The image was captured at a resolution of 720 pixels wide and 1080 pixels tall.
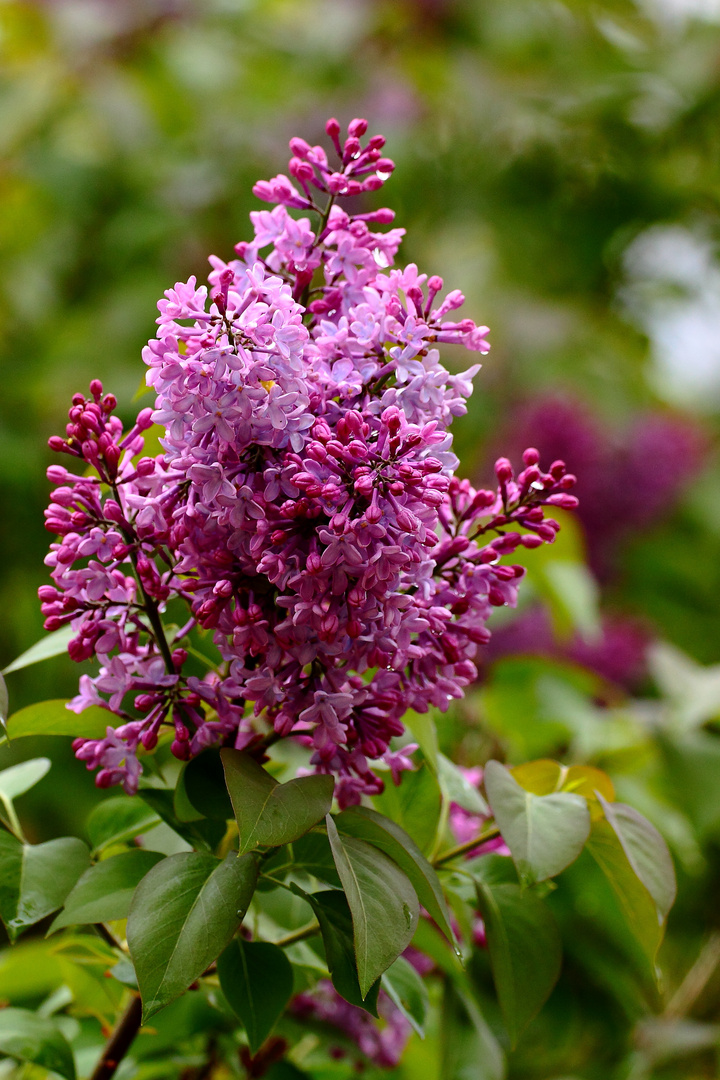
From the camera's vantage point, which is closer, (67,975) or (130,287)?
(67,975)

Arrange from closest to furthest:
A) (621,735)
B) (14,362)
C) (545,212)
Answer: (621,735) → (14,362) → (545,212)

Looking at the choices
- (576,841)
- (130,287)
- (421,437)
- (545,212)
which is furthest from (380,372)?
(545,212)

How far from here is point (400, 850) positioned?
13.7 inches

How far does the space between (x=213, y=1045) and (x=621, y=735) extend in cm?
44

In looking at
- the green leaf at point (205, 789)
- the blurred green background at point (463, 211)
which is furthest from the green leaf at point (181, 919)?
the blurred green background at point (463, 211)

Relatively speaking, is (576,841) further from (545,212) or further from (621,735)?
(545,212)

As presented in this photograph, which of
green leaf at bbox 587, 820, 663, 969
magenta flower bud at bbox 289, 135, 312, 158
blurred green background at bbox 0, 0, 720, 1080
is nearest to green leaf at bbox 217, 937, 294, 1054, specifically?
green leaf at bbox 587, 820, 663, 969

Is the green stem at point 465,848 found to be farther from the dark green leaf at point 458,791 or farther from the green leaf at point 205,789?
the green leaf at point 205,789

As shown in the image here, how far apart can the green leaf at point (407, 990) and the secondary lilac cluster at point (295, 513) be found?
0.08m

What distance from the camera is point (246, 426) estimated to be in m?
0.32

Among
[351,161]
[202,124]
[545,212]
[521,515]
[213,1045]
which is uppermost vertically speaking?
[202,124]

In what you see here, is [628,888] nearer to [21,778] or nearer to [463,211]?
[21,778]

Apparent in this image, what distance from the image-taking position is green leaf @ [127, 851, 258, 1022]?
0.30 metres

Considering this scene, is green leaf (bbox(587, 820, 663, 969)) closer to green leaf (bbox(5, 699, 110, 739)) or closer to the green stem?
the green stem
